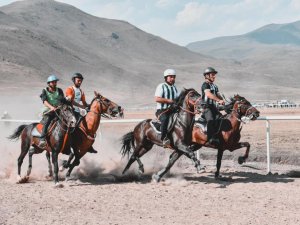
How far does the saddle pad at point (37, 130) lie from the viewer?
11.7 metres

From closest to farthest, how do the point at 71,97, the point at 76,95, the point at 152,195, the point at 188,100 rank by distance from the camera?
the point at 152,195 < the point at 188,100 < the point at 71,97 < the point at 76,95

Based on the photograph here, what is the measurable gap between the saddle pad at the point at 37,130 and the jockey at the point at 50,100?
0.26m

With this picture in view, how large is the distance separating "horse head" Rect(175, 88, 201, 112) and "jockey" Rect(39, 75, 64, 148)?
104 inches

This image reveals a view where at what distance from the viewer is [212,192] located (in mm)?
9609

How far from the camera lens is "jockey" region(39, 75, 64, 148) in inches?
446

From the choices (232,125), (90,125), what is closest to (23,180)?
(90,125)

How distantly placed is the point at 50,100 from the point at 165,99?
262 cm

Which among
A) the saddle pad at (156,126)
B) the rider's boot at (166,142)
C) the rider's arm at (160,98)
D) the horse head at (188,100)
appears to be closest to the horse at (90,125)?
the saddle pad at (156,126)

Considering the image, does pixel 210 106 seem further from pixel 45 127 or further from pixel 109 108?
pixel 45 127

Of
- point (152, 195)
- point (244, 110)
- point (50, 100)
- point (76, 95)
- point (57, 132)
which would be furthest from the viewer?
point (76, 95)

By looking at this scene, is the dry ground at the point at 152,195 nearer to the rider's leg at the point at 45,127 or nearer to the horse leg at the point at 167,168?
the horse leg at the point at 167,168

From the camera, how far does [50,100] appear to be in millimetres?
11500

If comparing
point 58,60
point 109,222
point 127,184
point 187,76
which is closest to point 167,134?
point 127,184

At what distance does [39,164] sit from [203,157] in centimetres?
508
